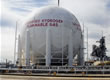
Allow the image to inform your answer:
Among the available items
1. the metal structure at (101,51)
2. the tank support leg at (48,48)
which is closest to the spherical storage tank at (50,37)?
the tank support leg at (48,48)

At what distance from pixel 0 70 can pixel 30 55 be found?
277 inches

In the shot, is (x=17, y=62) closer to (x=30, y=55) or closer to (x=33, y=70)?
(x=30, y=55)

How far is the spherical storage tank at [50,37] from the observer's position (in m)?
34.8

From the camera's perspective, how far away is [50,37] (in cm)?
3428

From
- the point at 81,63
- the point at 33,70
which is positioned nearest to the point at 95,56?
the point at 81,63

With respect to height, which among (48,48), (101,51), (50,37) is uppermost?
(50,37)

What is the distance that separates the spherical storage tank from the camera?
114 feet

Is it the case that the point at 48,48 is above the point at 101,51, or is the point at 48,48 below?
above

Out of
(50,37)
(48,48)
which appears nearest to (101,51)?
(50,37)

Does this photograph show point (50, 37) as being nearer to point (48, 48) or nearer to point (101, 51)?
point (48, 48)

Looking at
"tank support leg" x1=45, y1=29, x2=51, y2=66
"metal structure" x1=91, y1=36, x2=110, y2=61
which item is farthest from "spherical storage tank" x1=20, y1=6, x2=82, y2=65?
"metal structure" x1=91, y1=36, x2=110, y2=61

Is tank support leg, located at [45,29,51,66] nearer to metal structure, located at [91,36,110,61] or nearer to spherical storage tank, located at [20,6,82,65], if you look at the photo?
spherical storage tank, located at [20,6,82,65]

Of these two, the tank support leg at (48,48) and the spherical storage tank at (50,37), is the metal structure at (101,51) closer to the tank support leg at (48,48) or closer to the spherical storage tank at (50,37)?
the spherical storage tank at (50,37)

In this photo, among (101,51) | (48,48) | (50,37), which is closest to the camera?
(48,48)
